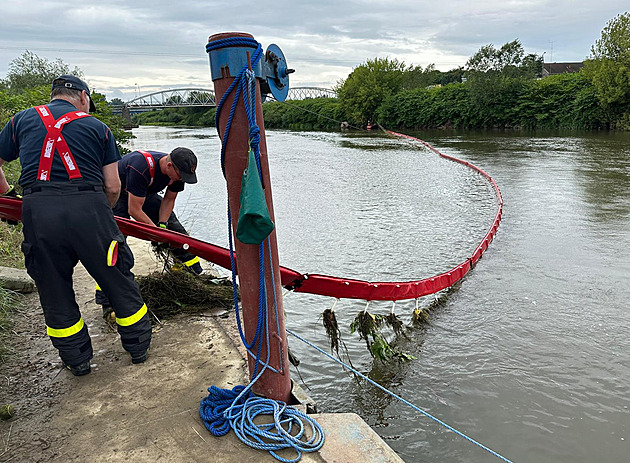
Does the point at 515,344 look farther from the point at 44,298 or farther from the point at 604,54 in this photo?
the point at 604,54

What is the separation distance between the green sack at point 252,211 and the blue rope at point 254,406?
136 mm

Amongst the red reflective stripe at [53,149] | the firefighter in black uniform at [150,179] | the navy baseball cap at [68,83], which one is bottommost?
the firefighter in black uniform at [150,179]

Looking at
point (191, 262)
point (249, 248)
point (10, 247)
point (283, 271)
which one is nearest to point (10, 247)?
point (10, 247)

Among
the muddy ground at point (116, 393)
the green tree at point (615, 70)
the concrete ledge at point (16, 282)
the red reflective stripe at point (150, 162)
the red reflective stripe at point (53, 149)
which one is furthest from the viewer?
the green tree at point (615, 70)

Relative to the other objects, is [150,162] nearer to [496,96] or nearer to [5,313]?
[5,313]

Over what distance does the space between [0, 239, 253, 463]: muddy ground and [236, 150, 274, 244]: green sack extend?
3.79ft

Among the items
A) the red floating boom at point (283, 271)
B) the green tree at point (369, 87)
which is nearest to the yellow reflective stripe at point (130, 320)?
the red floating boom at point (283, 271)

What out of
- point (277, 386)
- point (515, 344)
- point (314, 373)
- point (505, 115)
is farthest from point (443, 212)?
point (505, 115)

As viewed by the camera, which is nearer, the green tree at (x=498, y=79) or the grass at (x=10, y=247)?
the grass at (x=10, y=247)

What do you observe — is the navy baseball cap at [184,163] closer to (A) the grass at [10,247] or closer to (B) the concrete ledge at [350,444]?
(B) the concrete ledge at [350,444]

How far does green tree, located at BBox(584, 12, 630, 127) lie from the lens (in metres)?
36.6

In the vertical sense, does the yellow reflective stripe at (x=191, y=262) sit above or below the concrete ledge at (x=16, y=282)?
above

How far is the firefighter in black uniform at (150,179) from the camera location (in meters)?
4.46

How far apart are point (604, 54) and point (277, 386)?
45.3 metres
